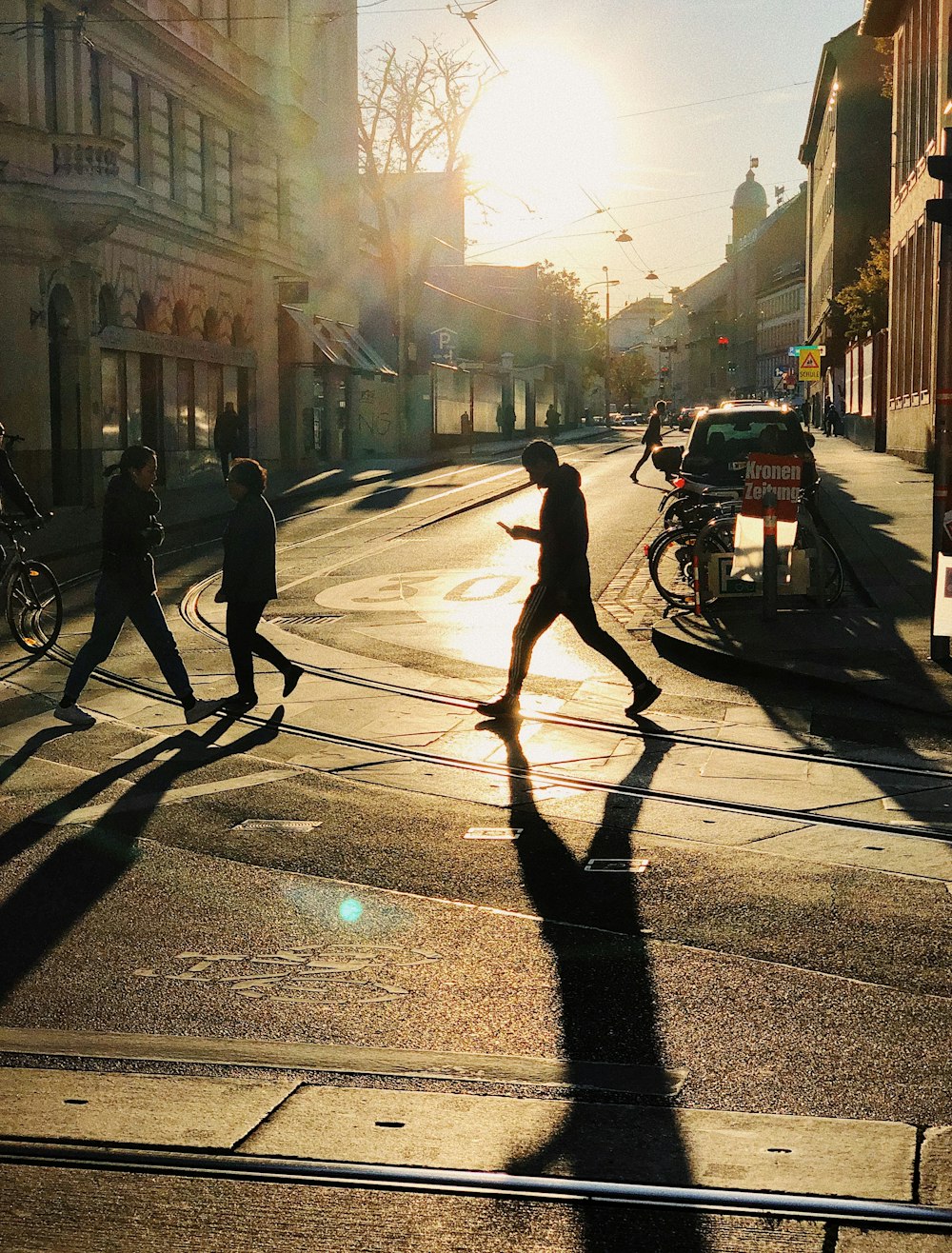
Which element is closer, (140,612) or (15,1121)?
(15,1121)

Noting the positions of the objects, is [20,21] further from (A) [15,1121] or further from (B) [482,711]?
(A) [15,1121]

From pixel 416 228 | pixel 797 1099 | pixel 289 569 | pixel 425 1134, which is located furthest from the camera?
pixel 416 228

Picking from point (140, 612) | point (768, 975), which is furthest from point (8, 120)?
point (768, 975)

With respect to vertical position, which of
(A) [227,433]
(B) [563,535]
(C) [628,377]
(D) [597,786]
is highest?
(C) [628,377]

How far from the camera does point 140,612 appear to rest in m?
11.0

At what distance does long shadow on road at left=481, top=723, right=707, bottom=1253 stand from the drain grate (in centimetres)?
694

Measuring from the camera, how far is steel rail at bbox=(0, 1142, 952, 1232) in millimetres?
3629

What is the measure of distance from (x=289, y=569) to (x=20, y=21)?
1248 cm

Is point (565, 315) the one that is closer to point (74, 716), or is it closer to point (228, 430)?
point (228, 430)

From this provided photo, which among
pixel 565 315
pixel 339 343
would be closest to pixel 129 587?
pixel 339 343

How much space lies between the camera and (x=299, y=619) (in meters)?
15.9

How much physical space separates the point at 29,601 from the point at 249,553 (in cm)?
322

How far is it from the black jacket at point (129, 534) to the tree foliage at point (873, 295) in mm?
33258

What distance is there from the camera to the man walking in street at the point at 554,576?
10.7 metres
